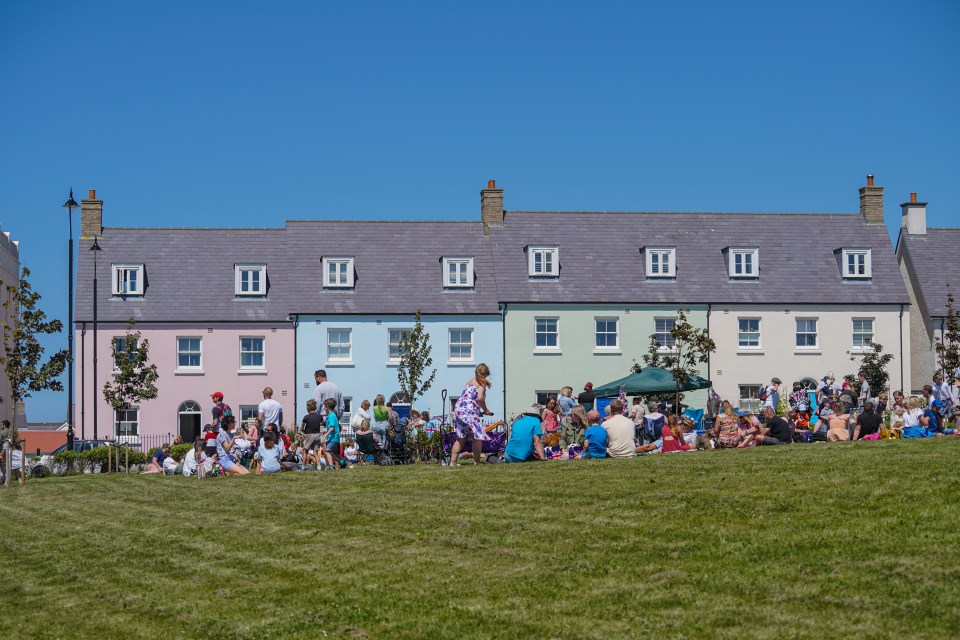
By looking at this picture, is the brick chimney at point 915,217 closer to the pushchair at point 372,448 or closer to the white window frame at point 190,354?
the white window frame at point 190,354

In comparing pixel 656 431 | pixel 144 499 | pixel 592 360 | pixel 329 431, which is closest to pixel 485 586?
pixel 144 499

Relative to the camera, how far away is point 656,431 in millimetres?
30234

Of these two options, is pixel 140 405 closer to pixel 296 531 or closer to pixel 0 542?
pixel 0 542

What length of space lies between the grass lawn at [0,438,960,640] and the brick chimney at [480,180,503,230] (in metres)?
36.7

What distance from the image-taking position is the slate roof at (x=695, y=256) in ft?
174

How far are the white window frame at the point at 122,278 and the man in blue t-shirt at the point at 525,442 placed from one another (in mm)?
33676

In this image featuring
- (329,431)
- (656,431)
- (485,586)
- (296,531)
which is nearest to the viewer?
(485,586)

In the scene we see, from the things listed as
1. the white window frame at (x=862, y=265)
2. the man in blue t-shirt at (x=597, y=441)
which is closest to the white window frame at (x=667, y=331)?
the white window frame at (x=862, y=265)

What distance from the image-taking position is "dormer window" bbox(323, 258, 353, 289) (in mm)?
52750

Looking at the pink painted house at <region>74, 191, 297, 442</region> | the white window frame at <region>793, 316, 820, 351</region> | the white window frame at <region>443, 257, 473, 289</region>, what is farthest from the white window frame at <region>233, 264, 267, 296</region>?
the white window frame at <region>793, 316, 820, 351</region>

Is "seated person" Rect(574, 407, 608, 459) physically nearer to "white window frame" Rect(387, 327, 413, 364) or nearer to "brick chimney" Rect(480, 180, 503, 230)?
"white window frame" Rect(387, 327, 413, 364)

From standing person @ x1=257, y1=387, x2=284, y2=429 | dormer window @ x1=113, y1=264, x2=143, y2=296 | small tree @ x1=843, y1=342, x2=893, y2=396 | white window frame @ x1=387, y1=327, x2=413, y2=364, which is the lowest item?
standing person @ x1=257, y1=387, x2=284, y2=429

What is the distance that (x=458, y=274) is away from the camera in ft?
174

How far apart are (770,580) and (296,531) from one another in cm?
675
